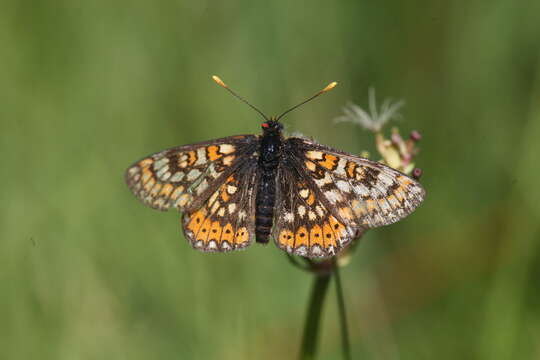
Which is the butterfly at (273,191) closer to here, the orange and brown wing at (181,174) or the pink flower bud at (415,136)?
the orange and brown wing at (181,174)

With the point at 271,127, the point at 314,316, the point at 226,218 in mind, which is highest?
the point at 271,127

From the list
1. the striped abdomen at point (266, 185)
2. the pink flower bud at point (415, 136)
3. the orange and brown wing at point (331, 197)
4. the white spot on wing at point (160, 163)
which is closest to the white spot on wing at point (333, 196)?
the orange and brown wing at point (331, 197)

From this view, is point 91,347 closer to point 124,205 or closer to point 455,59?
point 124,205

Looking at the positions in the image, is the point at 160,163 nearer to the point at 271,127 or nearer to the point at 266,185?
the point at 266,185

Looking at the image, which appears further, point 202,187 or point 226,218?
point 202,187

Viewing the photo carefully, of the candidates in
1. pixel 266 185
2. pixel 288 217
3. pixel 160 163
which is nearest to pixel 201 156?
pixel 160 163

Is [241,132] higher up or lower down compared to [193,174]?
higher up

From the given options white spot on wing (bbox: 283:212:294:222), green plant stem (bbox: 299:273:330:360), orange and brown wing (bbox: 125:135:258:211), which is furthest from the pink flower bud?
orange and brown wing (bbox: 125:135:258:211)
